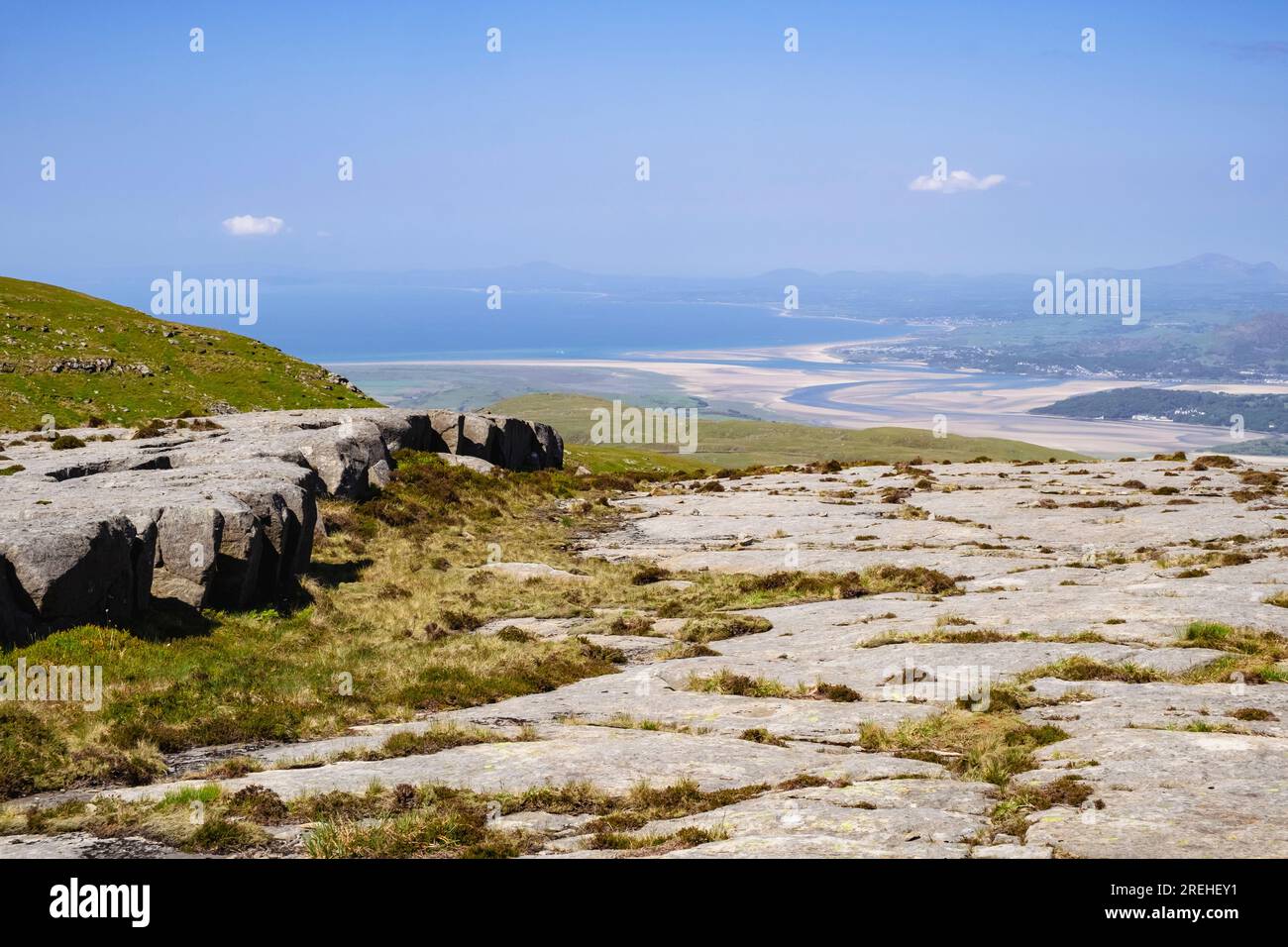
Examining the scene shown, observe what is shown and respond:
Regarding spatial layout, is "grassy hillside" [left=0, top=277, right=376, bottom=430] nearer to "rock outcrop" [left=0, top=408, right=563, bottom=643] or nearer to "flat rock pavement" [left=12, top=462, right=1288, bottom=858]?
"rock outcrop" [left=0, top=408, right=563, bottom=643]

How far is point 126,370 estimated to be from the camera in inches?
2810

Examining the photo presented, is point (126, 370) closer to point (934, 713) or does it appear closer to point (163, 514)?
point (163, 514)

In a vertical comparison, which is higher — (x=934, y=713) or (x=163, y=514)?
(x=163, y=514)

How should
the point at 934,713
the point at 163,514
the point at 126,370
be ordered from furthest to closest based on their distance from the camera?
the point at 126,370 → the point at 163,514 → the point at 934,713

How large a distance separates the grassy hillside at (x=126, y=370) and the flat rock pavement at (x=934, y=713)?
148ft

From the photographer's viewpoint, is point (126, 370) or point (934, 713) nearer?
point (934, 713)

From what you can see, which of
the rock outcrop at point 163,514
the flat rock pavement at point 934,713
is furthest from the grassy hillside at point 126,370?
the flat rock pavement at point 934,713

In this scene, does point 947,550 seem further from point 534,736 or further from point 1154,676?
point 534,736

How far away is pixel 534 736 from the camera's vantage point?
16.7 meters

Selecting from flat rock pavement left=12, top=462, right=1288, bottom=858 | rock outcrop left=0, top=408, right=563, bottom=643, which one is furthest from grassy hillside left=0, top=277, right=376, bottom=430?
flat rock pavement left=12, top=462, right=1288, bottom=858

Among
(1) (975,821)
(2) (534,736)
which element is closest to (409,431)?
(2) (534,736)

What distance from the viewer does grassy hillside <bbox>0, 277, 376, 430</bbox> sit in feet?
212

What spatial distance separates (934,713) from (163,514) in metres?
20.3

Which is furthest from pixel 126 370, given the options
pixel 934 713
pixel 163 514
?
pixel 934 713
